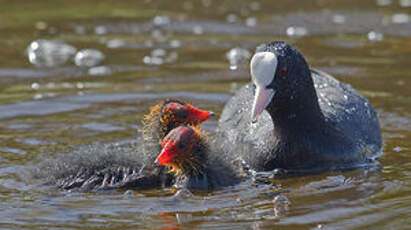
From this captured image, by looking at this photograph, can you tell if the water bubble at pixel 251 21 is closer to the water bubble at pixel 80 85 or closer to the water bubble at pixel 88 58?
the water bubble at pixel 88 58

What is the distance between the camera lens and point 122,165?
490cm

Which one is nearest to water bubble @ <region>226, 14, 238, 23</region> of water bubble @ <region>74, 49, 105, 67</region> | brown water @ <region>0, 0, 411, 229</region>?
brown water @ <region>0, 0, 411, 229</region>

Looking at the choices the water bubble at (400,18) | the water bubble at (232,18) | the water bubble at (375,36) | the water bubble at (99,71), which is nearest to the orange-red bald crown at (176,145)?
the water bubble at (99,71)

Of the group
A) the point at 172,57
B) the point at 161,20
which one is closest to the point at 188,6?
the point at 161,20

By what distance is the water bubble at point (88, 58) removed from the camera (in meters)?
8.21

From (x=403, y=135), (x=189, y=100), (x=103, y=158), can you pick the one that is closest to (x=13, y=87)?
(x=189, y=100)

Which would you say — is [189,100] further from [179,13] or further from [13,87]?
[179,13]

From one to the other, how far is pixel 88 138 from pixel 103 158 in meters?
1.10

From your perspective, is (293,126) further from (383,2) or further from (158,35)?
(383,2)

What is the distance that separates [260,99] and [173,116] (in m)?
0.52

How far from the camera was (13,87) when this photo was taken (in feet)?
24.5

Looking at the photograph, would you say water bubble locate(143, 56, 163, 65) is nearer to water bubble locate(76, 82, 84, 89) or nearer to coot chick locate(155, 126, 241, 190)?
water bubble locate(76, 82, 84, 89)

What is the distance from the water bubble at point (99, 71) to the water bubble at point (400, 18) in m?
3.33

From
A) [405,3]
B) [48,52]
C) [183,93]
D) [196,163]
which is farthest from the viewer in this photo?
[405,3]
